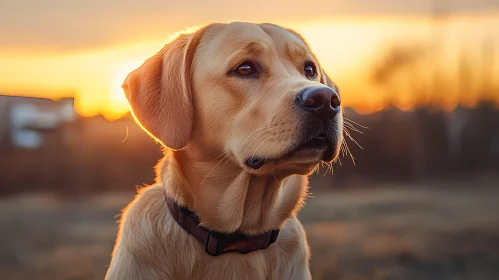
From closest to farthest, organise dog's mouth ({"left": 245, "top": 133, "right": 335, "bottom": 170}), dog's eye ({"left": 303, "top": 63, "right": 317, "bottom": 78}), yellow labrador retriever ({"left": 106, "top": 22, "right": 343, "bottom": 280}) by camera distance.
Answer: dog's mouth ({"left": 245, "top": 133, "right": 335, "bottom": 170}), yellow labrador retriever ({"left": 106, "top": 22, "right": 343, "bottom": 280}), dog's eye ({"left": 303, "top": 63, "right": 317, "bottom": 78})

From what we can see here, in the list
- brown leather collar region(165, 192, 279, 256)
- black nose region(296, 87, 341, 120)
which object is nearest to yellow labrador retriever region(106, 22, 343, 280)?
brown leather collar region(165, 192, 279, 256)

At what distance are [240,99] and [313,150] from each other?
25.2 inches

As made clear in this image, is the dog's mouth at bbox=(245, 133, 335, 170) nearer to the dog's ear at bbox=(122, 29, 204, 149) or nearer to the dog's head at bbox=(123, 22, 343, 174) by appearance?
the dog's head at bbox=(123, 22, 343, 174)

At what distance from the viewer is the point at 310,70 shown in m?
4.39

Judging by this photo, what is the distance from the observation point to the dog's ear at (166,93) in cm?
392

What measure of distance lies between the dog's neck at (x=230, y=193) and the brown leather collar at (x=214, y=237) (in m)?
0.03

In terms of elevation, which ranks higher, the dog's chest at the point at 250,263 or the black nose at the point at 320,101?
the black nose at the point at 320,101

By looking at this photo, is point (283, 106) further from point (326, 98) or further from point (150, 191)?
point (150, 191)

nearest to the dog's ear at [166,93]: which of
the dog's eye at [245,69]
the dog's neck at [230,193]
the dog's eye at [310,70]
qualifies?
the dog's neck at [230,193]

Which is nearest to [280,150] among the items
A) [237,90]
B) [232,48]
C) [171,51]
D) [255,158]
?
[255,158]

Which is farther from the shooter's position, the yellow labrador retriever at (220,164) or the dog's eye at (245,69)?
the dog's eye at (245,69)

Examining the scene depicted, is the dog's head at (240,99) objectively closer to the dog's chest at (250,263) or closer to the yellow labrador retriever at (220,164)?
the yellow labrador retriever at (220,164)

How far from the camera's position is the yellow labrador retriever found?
382cm

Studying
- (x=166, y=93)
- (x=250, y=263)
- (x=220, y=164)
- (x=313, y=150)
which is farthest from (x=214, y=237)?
(x=166, y=93)
